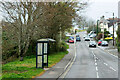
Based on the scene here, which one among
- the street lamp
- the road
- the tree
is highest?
the tree

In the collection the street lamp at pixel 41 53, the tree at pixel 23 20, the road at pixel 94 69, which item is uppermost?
the tree at pixel 23 20

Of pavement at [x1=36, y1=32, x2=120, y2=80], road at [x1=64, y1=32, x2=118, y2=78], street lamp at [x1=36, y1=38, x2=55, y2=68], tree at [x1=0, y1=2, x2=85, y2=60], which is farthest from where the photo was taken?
tree at [x1=0, y1=2, x2=85, y2=60]

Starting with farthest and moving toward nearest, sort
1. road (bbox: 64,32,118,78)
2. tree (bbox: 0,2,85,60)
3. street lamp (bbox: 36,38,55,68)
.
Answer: tree (bbox: 0,2,85,60) < street lamp (bbox: 36,38,55,68) < road (bbox: 64,32,118,78)

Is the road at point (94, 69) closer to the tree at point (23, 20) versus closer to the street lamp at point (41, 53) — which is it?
the street lamp at point (41, 53)

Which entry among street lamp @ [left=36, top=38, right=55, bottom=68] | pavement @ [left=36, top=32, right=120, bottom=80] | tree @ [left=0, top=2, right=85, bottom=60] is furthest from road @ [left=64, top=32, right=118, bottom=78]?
tree @ [left=0, top=2, right=85, bottom=60]

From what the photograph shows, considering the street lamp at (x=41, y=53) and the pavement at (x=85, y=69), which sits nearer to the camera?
the pavement at (x=85, y=69)

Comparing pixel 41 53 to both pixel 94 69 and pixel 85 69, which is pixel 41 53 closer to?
pixel 85 69

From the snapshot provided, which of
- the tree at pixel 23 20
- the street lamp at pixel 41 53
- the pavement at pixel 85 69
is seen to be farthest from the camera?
the tree at pixel 23 20

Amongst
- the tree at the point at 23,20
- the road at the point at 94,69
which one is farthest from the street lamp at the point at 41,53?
the tree at the point at 23,20

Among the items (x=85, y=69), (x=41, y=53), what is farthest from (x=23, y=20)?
(x=85, y=69)

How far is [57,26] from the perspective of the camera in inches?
1372

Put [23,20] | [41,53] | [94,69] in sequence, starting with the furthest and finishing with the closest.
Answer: [23,20] < [94,69] < [41,53]

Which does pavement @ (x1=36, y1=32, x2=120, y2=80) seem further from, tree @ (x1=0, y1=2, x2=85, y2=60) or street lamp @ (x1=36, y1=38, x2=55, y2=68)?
tree @ (x1=0, y1=2, x2=85, y2=60)

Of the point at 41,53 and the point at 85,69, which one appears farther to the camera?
the point at 85,69
